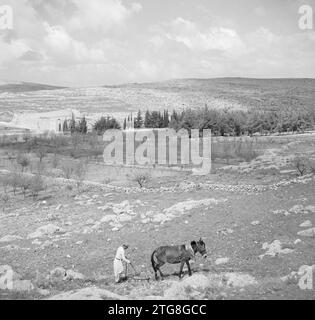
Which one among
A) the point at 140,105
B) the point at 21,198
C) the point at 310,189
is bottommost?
the point at 21,198

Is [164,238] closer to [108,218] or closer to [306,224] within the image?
[108,218]

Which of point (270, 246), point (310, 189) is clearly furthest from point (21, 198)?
point (270, 246)

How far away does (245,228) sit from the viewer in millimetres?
18500

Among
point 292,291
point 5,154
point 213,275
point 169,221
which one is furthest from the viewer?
point 5,154

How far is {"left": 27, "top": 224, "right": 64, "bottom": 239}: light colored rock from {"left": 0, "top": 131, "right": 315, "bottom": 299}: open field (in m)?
0.05

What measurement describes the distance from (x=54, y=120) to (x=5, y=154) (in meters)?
70.5

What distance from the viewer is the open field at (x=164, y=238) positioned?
12.4 meters

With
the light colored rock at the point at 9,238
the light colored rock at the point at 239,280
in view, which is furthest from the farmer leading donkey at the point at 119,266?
the light colored rock at the point at 9,238

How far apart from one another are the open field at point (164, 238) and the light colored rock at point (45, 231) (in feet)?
0.15

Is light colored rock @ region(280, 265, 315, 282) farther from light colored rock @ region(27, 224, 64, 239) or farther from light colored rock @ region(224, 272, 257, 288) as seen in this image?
light colored rock @ region(27, 224, 64, 239)

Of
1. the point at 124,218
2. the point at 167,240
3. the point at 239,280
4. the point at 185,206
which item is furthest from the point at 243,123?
the point at 239,280

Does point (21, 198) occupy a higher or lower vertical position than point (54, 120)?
lower
